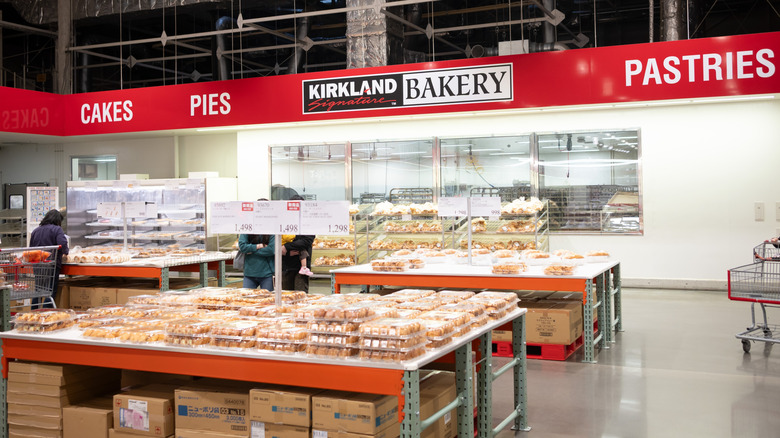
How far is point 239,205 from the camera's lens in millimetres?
4633

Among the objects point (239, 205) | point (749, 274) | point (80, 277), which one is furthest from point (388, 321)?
point (80, 277)

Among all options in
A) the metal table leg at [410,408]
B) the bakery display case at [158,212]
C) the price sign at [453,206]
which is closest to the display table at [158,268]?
the price sign at [453,206]

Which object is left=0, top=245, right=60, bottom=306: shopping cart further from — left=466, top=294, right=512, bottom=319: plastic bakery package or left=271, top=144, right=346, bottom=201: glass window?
left=271, top=144, right=346, bottom=201: glass window

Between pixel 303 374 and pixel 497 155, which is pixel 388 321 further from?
pixel 497 155

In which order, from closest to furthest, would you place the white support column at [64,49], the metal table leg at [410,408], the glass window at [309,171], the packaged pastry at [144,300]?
the metal table leg at [410,408] < the packaged pastry at [144,300] < the glass window at [309,171] < the white support column at [64,49]

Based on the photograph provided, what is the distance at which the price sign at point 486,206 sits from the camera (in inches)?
285

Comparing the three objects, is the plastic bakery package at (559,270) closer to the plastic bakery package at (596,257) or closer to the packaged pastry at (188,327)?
the plastic bakery package at (596,257)

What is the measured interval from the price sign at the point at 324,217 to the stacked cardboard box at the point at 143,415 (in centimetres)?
135

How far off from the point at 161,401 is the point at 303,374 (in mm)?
971

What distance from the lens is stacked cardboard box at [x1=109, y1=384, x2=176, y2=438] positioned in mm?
3734

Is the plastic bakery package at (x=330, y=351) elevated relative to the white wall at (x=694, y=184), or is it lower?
lower

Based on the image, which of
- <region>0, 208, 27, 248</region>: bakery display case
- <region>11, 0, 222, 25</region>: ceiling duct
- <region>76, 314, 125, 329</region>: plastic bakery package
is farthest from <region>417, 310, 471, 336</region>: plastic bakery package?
<region>0, 208, 27, 248</region>: bakery display case
